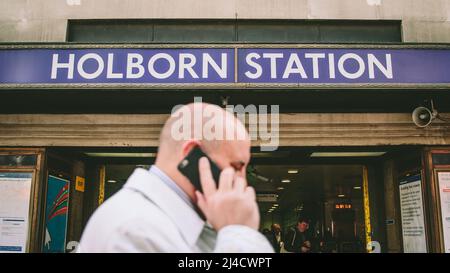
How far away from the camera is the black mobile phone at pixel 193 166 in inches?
71.4

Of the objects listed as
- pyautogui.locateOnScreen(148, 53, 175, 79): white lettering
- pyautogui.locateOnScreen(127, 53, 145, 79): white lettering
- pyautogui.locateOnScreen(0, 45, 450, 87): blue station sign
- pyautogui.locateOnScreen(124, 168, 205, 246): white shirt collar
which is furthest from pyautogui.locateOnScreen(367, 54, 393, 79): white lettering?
pyautogui.locateOnScreen(124, 168, 205, 246): white shirt collar

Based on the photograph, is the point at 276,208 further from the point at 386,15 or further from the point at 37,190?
the point at 37,190

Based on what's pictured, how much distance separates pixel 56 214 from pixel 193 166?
6.03 metres

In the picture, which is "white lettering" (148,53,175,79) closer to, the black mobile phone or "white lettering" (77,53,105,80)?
"white lettering" (77,53,105,80)

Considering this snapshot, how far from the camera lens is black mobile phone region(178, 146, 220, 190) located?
1.81 metres

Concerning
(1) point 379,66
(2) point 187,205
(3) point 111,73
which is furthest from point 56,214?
(2) point 187,205

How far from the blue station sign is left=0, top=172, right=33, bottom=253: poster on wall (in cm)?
146

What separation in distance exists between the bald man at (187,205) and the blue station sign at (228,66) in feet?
14.6

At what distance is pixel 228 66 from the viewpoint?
6.34 m

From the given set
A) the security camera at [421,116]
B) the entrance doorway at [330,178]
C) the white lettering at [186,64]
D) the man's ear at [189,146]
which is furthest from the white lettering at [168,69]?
the man's ear at [189,146]

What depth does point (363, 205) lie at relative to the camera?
8125mm

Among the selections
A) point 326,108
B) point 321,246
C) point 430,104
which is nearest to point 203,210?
point 326,108

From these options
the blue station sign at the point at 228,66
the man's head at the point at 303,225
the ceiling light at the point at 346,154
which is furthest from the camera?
the man's head at the point at 303,225

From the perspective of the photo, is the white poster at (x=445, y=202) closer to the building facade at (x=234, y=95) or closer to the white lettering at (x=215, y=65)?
the building facade at (x=234, y=95)
